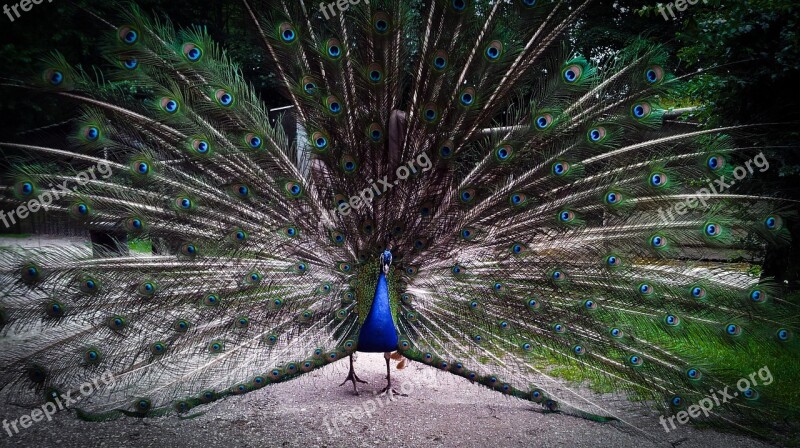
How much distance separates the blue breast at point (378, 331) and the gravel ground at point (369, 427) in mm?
810

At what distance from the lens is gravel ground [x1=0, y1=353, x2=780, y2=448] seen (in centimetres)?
336

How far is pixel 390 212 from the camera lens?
3.30 meters

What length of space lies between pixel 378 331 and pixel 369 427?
101cm

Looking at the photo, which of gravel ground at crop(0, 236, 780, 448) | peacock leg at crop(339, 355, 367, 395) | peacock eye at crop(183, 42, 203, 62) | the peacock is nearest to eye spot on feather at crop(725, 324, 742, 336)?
the peacock

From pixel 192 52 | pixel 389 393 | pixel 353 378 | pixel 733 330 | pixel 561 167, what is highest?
pixel 192 52

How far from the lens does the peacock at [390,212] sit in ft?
9.33

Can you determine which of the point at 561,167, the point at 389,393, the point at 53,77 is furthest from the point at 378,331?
the point at 53,77

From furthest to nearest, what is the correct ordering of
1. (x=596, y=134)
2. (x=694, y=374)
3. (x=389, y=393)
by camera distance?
(x=389, y=393)
(x=596, y=134)
(x=694, y=374)

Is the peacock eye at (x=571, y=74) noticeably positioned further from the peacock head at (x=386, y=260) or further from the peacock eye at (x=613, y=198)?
the peacock head at (x=386, y=260)

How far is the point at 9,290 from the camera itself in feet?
9.05

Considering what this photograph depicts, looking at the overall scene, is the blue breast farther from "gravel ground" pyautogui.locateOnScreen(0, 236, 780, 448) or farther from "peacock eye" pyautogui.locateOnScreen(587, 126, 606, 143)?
"peacock eye" pyautogui.locateOnScreen(587, 126, 606, 143)

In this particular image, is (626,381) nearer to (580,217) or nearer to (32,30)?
(580,217)

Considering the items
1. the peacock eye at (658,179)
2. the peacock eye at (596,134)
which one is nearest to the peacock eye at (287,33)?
the peacock eye at (596,134)

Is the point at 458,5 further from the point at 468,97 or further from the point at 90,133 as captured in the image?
the point at 90,133
